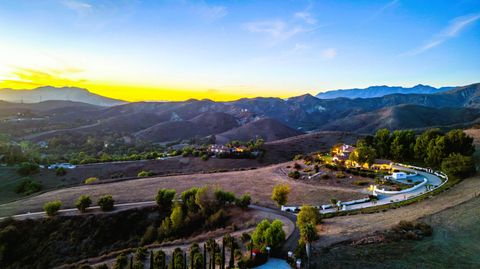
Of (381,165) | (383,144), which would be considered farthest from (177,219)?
(383,144)

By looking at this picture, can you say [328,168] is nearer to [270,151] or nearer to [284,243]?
[284,243]

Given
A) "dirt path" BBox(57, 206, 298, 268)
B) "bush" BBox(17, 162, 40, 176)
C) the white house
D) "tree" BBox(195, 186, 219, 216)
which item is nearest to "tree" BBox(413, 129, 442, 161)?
the white house

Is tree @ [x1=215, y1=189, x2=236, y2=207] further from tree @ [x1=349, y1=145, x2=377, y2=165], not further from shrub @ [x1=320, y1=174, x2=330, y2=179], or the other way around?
tree @ [x1=349, y1=145, x2=377, y2=165]

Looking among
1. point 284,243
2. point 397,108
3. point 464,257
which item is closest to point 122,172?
point 284,243

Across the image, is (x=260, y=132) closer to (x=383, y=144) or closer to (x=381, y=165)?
(x=383, y=144)

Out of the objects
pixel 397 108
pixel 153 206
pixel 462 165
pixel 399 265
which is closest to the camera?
pixel 399 265
